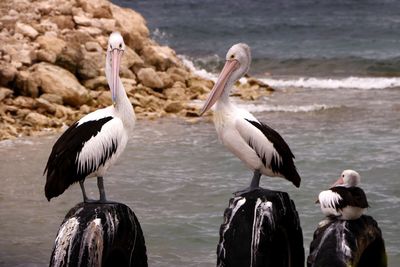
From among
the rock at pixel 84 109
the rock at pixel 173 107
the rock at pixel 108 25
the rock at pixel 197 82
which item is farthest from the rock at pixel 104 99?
the rock at pixel 197 82

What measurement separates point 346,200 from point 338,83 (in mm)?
17679

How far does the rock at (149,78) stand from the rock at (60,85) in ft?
5.52

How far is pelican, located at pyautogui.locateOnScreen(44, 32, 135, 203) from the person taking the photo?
20.6 ft

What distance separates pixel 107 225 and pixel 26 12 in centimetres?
1306

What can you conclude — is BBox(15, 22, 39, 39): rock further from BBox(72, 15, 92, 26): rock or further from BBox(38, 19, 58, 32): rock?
BBox(72, 15, 92, 26): rock

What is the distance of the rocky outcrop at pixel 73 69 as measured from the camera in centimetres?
1534

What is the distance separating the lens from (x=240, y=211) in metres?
6.01

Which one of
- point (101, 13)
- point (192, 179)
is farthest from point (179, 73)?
point (192, 179)

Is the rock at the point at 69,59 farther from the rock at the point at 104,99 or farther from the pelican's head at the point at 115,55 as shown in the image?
the pelican's head at the point at 115,55

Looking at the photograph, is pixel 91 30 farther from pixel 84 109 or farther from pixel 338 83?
pixel 338 83

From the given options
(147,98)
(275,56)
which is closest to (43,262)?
(147,98)

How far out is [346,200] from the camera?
19.2ft

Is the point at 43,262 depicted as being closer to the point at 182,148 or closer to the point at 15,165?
the point at 15,165

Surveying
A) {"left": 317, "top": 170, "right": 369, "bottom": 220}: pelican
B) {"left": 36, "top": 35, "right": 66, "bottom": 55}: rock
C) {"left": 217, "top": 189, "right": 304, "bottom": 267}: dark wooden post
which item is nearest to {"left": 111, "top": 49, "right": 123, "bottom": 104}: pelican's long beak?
{"left": 217, "top": 189, "right": 304, "bottom": 267}: dark wooden post
